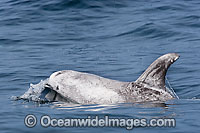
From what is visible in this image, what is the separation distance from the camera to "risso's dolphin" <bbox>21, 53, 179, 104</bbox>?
9.77m

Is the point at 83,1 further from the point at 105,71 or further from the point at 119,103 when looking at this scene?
the point at 119,103

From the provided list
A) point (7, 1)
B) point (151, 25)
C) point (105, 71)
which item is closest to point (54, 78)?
point (105, 71)

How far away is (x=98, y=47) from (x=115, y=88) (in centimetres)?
865

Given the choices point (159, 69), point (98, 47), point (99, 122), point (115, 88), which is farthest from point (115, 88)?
point (98, 47)

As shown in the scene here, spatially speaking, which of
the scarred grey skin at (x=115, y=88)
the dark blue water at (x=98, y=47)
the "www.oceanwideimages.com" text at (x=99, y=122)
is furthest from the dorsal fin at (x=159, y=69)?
the "www.oceanwideimages.com" text at (x=99, y=122)

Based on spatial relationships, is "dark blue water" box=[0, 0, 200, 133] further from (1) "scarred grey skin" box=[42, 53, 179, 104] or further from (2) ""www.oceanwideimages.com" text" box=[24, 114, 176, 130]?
(1) "scarred grey skin" box=[42, 53, 179, 104]

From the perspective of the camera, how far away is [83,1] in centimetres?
2523

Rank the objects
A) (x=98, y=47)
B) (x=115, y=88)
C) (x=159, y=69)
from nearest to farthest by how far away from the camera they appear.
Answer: (x=159, y=69) → (x=115, y=88) → (x=98, y=47)

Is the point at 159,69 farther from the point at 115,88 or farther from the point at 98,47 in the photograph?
the point at 98,47

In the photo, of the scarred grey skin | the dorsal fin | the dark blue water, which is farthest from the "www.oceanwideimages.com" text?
the dorsal fin

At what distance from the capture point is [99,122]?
7.89 m

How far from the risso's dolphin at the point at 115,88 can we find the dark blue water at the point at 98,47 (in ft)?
1.24

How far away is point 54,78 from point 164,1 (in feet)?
54.7

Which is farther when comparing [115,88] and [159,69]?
[115,88]
